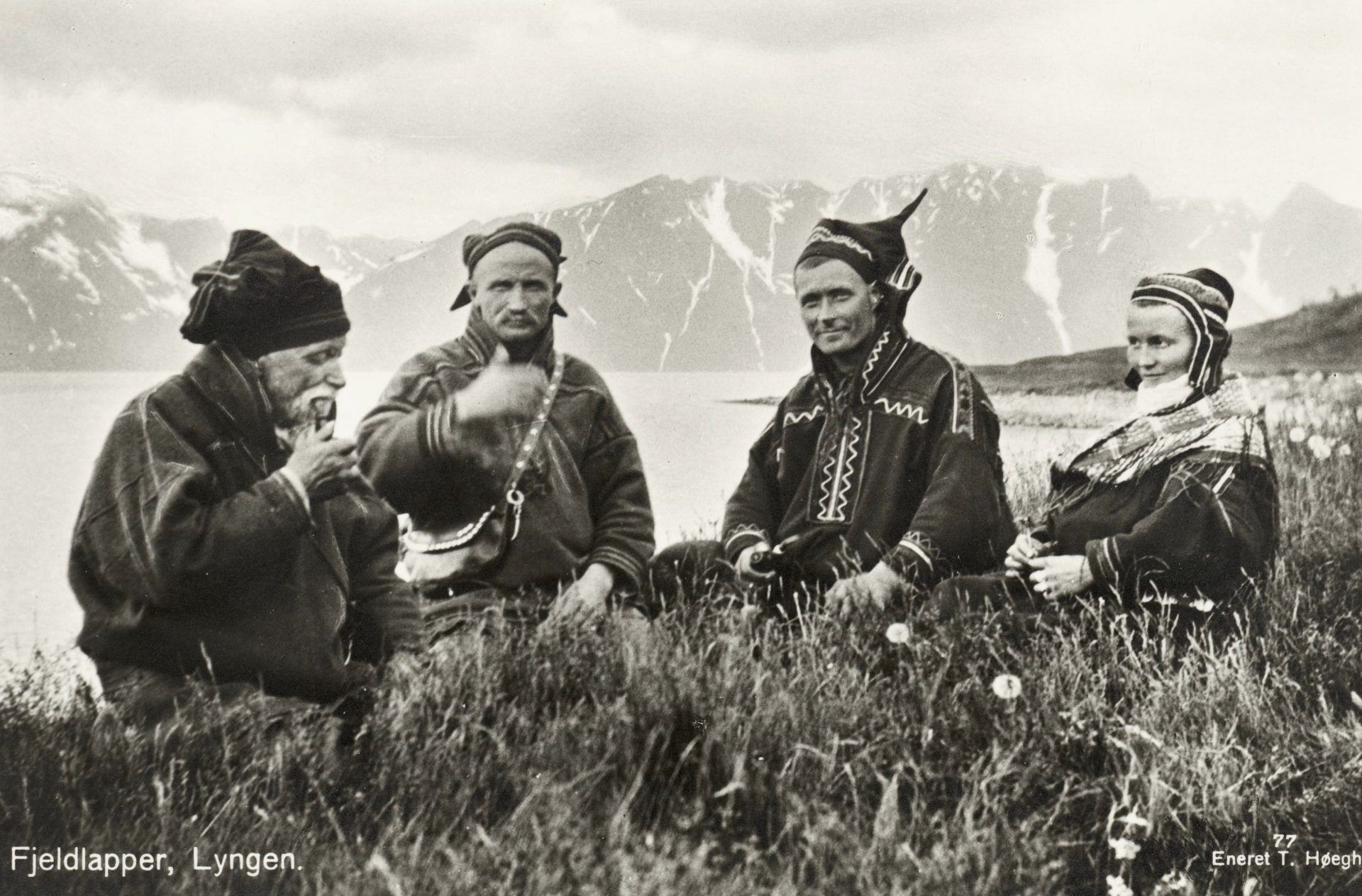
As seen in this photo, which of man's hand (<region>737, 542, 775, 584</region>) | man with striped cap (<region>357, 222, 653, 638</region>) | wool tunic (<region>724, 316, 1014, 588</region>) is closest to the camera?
man with striped cap (<region>357, 222, 653, 638</region>)

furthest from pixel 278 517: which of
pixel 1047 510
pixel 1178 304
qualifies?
pixel 1178 304

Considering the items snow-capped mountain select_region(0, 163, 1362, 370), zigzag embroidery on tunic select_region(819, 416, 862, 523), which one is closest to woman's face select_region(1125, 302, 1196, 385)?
snow-capped mountain select_region(0, 163, 1362, 370)

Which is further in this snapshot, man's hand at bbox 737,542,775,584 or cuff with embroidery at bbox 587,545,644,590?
man's hand at bbox 737,542,775,584

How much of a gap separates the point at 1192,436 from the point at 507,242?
6.74 ft

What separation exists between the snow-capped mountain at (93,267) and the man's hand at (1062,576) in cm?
215

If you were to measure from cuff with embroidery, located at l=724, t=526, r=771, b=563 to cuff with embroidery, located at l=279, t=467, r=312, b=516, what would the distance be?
1.41 m

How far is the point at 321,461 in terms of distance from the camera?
3.35 m

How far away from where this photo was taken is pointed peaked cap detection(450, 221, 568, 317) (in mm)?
3922

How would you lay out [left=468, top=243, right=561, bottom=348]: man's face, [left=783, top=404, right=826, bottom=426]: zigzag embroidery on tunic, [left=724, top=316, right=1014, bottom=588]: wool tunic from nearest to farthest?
[left=468, top=243, right=561, bottom=348]: man's face
[left=724, top=316, right=1014, bottom=588]: wool tunic
[left=783, top=404, right=826, bottom=426]: zigzag embroidery on tunic

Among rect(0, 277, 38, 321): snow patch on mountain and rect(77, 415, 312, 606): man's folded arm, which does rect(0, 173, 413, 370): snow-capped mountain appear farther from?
rect(77, 415, 312, 606): man's folded arm

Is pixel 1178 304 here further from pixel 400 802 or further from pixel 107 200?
pixel 107 200

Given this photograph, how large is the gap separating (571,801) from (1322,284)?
3.28 m

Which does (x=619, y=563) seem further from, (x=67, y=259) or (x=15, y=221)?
(x=15, y=221)

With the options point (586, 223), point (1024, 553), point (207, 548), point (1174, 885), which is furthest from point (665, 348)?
point (1174, 885)
